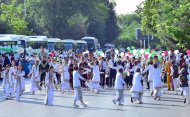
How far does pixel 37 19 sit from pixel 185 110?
66392 millimetres

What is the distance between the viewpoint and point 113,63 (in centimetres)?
2959

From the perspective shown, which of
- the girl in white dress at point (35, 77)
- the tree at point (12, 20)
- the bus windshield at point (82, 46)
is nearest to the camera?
the girl in white dress at point (35, 77)

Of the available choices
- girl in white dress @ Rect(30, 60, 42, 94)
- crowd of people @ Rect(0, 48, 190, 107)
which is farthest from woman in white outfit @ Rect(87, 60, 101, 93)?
girl in white dress @ Rect(30, 60, 42, 94)

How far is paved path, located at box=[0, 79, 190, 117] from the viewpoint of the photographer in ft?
58.0

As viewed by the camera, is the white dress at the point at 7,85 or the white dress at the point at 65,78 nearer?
the white dress at the point at 7,85

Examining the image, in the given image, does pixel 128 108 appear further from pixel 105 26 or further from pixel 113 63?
pixel 105 26

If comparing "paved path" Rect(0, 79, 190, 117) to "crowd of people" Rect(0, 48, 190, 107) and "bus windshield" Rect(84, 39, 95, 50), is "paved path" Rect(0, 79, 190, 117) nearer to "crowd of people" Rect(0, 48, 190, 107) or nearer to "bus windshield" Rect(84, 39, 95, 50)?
"crowd of people" Rect(0, 48, 190, 107)

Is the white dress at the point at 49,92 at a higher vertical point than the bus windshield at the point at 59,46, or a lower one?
lower

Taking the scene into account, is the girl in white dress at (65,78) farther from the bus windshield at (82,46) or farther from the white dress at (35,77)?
the bus windshield at (82,46)

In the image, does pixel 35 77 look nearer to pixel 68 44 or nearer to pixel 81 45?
pixel 68 44

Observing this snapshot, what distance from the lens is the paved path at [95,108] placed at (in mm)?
17688

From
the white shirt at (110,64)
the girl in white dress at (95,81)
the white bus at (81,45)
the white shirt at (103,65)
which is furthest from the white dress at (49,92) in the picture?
the white bus at (81,45)

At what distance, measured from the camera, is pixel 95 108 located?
19578 millimetres

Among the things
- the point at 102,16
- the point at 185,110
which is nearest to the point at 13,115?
the point at 185,110
